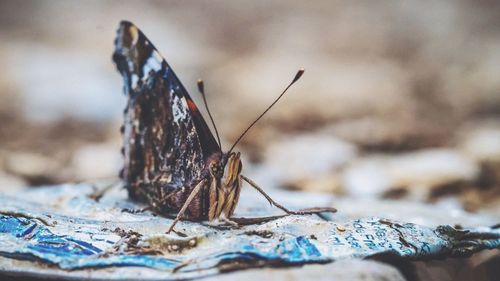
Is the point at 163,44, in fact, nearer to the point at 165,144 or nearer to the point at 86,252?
the point at 165,144

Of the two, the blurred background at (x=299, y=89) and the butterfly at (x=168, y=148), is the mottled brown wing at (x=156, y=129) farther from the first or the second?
the blurred background at (x=299, y=89)

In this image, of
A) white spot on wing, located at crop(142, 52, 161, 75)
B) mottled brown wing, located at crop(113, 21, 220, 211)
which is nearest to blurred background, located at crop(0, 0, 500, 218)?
mottled brown wing, located at crop(113, 21, 220, 211)

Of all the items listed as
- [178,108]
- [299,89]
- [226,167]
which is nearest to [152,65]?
[178,108]

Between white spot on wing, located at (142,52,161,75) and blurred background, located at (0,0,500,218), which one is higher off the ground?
blurred background, located at (0,0,500,218)

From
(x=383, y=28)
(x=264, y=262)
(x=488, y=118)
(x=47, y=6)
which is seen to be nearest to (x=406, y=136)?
(x=488, y=118)

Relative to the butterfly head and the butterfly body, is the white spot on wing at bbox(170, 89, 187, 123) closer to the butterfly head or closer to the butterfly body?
the butterfly body

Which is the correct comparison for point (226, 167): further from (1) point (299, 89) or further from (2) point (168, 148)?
(1) point (299, 89)

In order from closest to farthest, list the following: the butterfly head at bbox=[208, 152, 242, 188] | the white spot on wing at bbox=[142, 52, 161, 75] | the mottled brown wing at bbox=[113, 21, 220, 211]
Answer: the butterfly head at bbox=[208, 152, 242, 188]
the mottled brown wing at bbox=[113, 21, 220, 211]
the white spot on wing at bbox=[142, 52, 161, 75]

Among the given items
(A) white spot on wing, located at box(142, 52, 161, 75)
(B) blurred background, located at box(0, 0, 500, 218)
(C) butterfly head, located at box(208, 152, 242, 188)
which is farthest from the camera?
(B) blurred background, located at box(0, 0, 500, 218)
